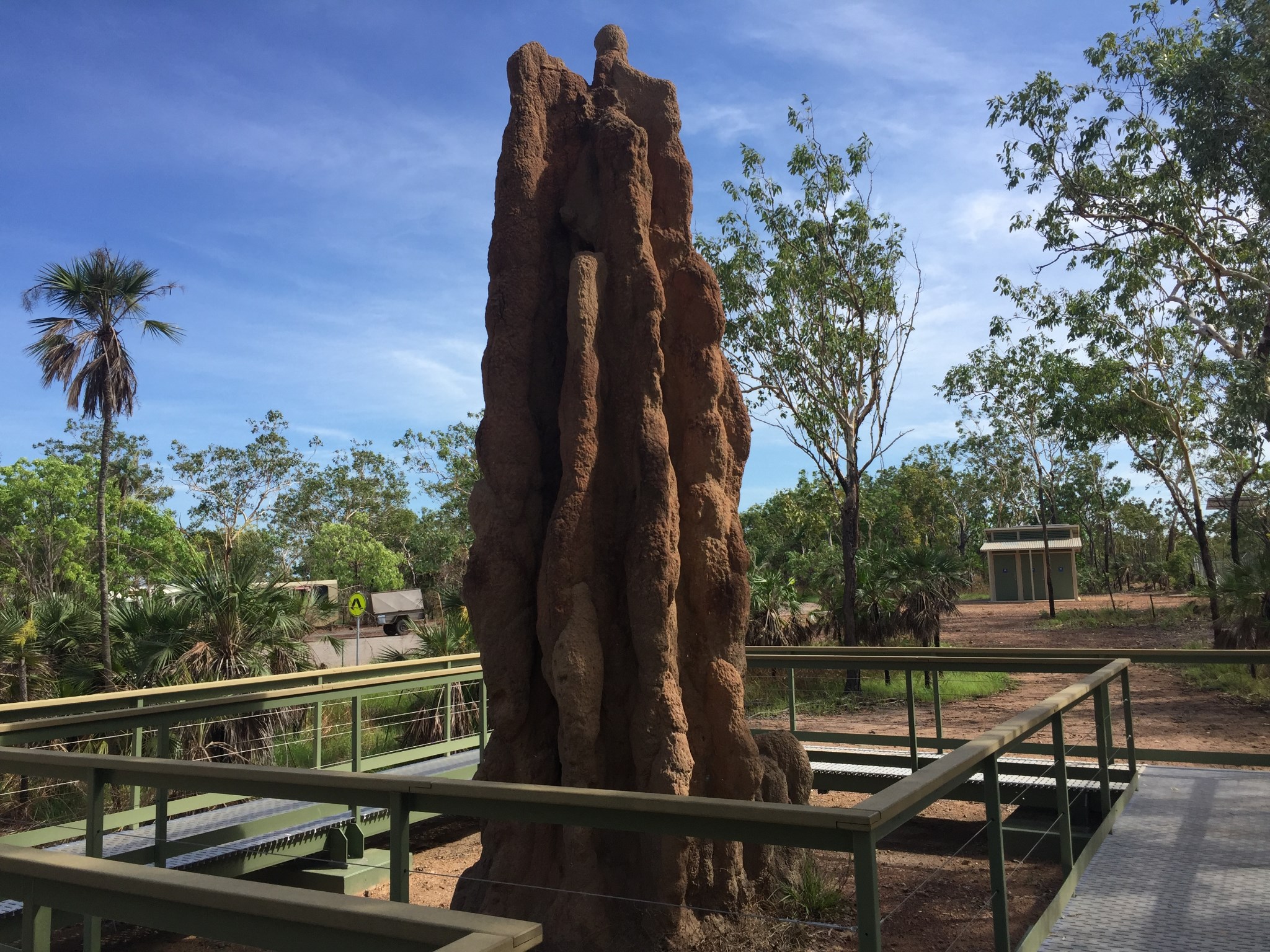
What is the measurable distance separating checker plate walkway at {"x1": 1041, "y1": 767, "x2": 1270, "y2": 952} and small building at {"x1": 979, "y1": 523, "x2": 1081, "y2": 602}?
40.3 meters

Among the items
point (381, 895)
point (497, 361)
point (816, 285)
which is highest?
point (816, 285)

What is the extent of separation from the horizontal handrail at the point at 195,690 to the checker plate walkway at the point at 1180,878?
5729 millimetres

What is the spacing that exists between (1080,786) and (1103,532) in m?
65.2

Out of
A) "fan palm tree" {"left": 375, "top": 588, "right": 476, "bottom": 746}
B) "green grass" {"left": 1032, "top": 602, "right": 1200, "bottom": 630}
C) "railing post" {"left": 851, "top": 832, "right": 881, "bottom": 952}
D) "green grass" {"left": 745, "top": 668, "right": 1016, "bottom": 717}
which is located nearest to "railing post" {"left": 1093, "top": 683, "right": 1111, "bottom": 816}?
"railing post" {"left": 851, "top": 832, "right": 881, "bottom": 952}

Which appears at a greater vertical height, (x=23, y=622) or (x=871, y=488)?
(x=871, y=488)

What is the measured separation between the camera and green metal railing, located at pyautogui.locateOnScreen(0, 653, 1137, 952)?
2.84 metres

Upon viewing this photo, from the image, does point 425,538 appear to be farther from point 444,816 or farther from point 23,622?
point 444,816

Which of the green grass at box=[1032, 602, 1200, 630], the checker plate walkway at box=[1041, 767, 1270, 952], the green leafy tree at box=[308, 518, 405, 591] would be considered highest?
the green leafy tree at box=[308, 518, 405, 591]

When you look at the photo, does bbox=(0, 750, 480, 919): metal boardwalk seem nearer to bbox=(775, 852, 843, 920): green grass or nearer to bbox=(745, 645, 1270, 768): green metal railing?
bbox=(775, 852, 843, 920): green grass

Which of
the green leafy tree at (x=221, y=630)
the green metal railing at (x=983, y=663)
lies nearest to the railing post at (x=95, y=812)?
the green metal railing at (x=983, y=663)

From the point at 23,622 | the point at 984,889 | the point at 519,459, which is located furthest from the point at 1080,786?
the point at 23,622

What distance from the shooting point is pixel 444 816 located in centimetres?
935

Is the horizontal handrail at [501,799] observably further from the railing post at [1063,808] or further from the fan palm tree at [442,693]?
the fan palm tree at [442,693]

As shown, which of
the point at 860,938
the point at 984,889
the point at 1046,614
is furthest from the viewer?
the point at 1046,614
